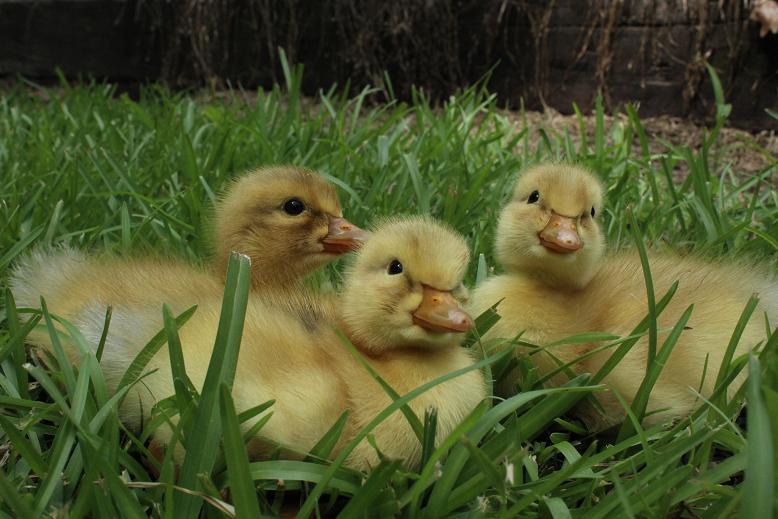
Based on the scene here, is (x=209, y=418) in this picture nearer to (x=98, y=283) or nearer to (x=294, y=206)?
(x=98, y=283)

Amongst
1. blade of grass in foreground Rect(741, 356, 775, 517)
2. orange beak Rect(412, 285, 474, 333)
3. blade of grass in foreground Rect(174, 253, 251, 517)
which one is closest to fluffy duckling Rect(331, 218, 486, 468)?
orange beak Rect(412, 285, 474, 333)

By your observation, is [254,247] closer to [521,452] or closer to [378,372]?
[378,372]

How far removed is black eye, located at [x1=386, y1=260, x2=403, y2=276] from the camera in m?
1.35

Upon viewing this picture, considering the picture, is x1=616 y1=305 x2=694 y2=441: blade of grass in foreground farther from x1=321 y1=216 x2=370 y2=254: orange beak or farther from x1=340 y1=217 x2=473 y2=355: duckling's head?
x1=321 y1=216 x2=370 y2=254: orange beak

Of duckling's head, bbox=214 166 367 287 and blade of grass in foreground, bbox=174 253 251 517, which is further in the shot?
duckling's head, bbox=214 166 367 287

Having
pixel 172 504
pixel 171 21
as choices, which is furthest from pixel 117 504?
pixel 171 21

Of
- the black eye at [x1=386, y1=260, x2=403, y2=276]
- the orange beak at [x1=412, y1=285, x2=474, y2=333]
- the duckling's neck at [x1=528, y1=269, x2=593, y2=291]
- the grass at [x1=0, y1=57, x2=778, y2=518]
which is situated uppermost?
the black eye at [x1=386, y1=260, x2=403, y2=276]

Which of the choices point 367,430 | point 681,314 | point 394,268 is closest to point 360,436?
point 367,430

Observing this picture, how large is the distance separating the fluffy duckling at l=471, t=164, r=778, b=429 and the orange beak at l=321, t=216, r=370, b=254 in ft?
0.87

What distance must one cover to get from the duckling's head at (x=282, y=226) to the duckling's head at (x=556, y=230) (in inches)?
12.1

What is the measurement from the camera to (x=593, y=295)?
162 cm

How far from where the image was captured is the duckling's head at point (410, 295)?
129cm

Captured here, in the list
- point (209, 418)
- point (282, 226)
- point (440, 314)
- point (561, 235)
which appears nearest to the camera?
point (209, 418)

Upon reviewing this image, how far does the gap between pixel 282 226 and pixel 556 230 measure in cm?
54
